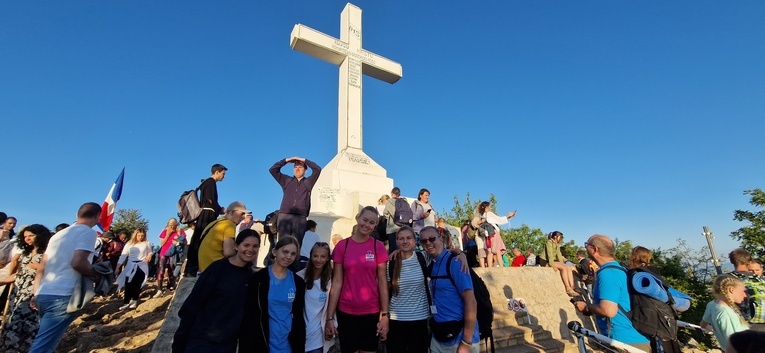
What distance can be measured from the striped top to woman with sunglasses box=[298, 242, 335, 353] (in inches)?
23.0

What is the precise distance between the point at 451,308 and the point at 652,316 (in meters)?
1.62

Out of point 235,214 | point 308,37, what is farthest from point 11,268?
point 308,37

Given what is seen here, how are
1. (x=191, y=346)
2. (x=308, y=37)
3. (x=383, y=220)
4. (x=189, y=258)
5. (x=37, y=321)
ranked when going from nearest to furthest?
(x=191, y=346) → (x=37, y=321) → (x=189, y=258) → (x=383, y=220) → (x=308, y=37)

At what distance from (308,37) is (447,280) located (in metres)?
8.75

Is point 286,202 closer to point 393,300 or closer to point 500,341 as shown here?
point 393,300

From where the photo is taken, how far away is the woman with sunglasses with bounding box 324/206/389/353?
3006 mm

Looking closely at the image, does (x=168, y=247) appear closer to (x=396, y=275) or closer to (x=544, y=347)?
(x=396, y=275)

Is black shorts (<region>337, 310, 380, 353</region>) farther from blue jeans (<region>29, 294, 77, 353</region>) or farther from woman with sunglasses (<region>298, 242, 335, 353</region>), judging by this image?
blue jeans (<region>29, 294, 77, 353</region>)

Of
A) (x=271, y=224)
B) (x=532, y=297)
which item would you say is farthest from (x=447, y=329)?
(x=532, y=297)

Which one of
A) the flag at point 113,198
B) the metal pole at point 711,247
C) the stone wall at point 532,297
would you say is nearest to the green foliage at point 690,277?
the metal pole at point 711,247

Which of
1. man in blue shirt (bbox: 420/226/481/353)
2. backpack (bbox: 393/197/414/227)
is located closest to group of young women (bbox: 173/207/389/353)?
man in blue shirt (bbox: 420/226/481/353)

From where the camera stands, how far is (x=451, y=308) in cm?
299

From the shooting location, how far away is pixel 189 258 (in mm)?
4895

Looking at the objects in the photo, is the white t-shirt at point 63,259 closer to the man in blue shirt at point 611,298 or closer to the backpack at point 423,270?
the backpack at point 423,270
